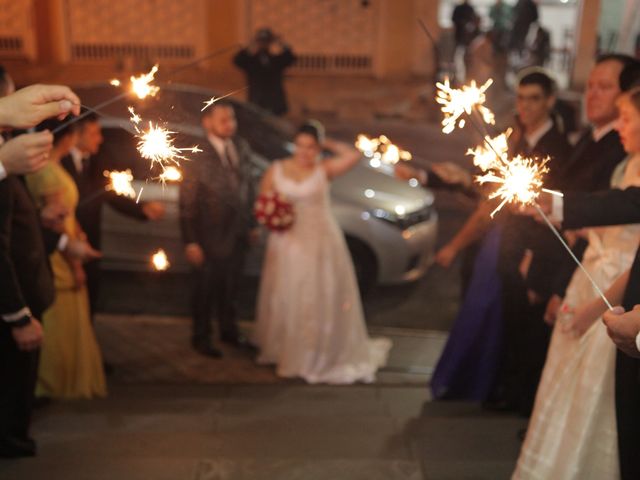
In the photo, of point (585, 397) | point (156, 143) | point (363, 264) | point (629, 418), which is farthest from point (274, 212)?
point (629, 418)

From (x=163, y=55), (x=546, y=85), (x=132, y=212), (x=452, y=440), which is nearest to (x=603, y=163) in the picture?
(x=546, y=85)

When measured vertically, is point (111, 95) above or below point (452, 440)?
above

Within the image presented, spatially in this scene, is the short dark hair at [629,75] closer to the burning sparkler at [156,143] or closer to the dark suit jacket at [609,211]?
the dark suit jacket at [609,211]

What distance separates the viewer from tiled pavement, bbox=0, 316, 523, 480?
145 inches

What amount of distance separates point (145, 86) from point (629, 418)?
2.29 m

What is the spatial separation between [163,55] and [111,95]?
8749 mm

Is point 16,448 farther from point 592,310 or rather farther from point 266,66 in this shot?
point 266,66

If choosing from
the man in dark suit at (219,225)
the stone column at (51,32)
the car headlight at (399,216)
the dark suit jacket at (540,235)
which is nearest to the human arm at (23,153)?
the man in dark suit at (219,225)

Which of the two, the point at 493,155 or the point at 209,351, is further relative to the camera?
the point at 209,351

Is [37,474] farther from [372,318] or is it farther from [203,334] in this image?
[372,318]

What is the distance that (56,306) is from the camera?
16.1 feet

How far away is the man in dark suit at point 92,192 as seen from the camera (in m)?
5.03

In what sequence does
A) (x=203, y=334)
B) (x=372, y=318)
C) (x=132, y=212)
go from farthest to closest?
1. (x=372, y=318)
2. (x=203, y=334)
3. (x=132, y=212)

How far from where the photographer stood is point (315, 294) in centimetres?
575
